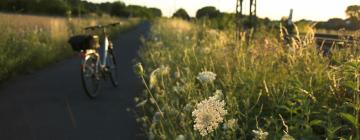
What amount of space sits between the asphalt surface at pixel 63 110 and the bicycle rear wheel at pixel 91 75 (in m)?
0.16

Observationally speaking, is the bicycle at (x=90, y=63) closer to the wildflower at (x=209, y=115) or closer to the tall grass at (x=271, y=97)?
the tall grass at (x=271, y=97)

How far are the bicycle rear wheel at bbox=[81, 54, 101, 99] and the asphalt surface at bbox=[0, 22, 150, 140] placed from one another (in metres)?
0.16

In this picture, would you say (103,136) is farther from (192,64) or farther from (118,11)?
(118,11)

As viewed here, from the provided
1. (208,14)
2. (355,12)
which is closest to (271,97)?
(355,12)

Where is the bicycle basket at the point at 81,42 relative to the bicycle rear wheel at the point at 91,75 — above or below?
above

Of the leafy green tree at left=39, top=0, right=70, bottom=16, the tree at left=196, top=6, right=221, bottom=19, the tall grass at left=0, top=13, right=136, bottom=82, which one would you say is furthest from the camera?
the leafy green tree at left=39, top=0, right=70, bottom=16

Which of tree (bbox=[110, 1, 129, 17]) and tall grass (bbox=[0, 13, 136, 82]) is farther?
tree (bbox=[110, 1, 129, 17])

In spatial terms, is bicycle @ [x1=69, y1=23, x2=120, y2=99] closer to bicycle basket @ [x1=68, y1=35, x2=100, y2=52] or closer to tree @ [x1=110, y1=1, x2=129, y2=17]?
bicycle basket @ [x1=68, y1=35, x2=100, y2=52]

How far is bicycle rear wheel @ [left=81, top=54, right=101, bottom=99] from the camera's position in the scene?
9.88m

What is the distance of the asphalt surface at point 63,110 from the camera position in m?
7.40

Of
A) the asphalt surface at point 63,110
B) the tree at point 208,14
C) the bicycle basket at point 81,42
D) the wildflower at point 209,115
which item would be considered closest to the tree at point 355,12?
the asphalt surface at point 63,110

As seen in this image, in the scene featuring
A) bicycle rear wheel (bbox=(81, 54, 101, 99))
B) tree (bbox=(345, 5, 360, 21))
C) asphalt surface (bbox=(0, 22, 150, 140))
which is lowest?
asphalt surface (bbox=(0, 22, 150, 140))

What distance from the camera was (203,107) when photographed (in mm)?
3025

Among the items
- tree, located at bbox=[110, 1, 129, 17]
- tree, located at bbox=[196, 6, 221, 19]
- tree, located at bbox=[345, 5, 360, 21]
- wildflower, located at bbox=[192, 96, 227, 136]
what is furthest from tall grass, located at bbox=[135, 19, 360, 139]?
tree, located at bbox=[110, 1, 129, 17]
